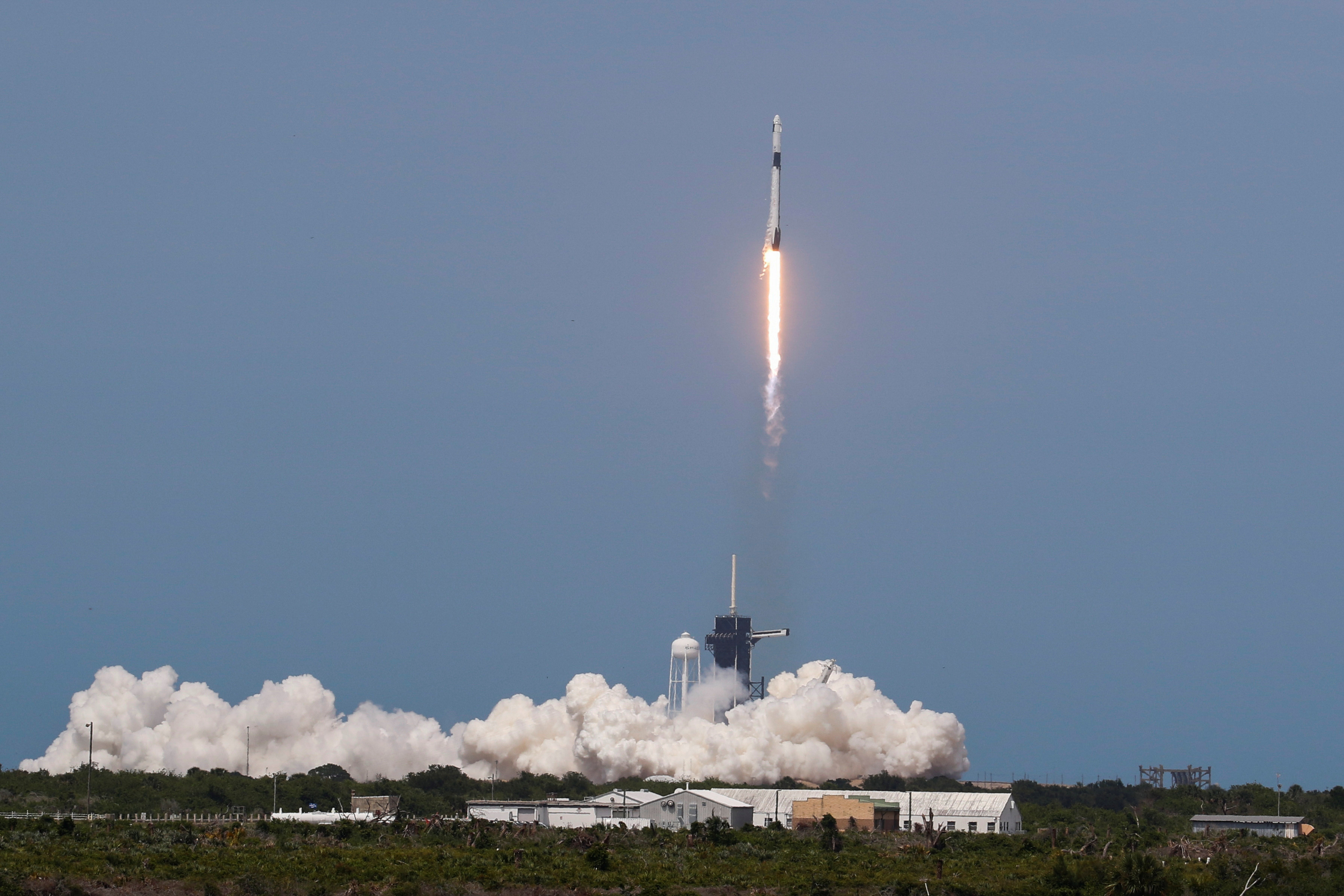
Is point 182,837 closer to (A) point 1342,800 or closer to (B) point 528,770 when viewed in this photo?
(B) point 528,770

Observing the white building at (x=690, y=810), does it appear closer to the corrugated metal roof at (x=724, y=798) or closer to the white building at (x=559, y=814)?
the corrugated metal roof at (x=724, y=798)

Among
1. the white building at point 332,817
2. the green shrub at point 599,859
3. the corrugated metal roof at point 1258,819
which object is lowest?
the green shrub at point 599,859

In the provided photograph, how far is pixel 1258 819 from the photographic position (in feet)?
322

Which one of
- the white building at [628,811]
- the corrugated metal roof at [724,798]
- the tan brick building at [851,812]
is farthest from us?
the tan brick building at [851,812]

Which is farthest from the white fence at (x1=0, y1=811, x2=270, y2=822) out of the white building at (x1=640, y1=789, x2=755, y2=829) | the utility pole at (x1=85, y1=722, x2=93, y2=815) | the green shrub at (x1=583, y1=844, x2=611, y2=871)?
the green shrub at (x1=583, y1=844, x2=611, y2=871)

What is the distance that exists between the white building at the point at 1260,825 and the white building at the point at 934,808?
10713 mm

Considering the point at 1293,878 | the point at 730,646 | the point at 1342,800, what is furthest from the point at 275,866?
the point at 1342,800

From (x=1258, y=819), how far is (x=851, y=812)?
24.2 metres

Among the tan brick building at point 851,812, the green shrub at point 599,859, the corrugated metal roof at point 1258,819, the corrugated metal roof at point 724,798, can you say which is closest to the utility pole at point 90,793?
the green shrub at point 599,859

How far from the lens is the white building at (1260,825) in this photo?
96062 millimetres

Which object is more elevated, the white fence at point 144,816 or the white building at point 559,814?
the white building at point 559,814

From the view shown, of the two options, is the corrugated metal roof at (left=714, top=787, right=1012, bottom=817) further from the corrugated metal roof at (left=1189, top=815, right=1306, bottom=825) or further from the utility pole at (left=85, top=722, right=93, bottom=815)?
the utility pole at (left=85, top=722, right=93, bottom=815)

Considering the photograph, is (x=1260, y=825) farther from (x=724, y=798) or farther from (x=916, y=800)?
(x=724, y=798)

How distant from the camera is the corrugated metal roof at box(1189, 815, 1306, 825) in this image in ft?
320
